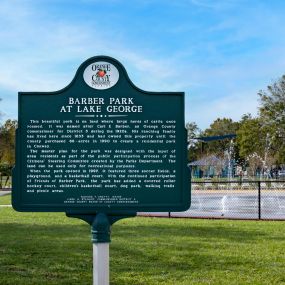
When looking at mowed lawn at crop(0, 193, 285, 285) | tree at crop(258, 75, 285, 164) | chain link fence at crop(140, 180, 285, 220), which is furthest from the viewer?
tree at crop(258, 75, 285, 164)

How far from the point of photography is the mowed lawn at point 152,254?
7.33 meters

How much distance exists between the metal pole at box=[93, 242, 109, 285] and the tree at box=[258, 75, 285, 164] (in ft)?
193

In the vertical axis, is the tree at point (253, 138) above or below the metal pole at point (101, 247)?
above

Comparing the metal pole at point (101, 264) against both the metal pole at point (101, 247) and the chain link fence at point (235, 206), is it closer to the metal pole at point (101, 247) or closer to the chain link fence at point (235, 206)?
the metal pole at point (101, 247)

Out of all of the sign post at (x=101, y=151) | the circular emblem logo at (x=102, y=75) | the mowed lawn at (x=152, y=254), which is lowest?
the mowed lawn at (x=152, y=254)

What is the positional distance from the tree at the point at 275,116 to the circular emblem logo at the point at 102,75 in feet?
192

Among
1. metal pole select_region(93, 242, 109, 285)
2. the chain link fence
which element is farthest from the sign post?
the chain link fence

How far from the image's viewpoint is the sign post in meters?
5.32

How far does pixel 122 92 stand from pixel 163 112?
427 mm

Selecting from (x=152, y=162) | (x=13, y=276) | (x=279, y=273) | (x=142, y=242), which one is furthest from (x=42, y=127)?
(x=142, y=242)

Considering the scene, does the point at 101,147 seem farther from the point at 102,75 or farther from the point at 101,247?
the point at 101,247

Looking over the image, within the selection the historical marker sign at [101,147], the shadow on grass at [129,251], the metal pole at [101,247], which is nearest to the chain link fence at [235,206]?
the shadow on grass at [129,251]

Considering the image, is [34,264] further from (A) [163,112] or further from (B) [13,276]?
(A) [163,112]

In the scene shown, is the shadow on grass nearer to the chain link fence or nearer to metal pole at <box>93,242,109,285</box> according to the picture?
metal pole at <box>93,242,109,285</box>
